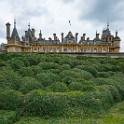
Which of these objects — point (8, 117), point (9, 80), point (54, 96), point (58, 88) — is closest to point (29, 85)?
point (9, 80)

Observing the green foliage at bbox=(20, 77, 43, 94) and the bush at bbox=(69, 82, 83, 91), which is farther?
the bush at bbox=(69, 82, 83, 91)

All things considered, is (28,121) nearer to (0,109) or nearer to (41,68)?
(0,109)

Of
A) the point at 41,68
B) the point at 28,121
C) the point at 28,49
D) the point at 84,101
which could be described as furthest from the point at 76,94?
the point at 28,49

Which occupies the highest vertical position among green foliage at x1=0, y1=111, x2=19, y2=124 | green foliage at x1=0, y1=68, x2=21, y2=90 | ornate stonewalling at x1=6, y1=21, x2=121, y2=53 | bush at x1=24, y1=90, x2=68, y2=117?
ornate stonewalling at x1=6, y1=21, x2=121, y2=53

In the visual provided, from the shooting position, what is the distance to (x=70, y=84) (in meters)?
13.7

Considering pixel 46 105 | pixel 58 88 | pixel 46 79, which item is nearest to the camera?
pixel 46 105

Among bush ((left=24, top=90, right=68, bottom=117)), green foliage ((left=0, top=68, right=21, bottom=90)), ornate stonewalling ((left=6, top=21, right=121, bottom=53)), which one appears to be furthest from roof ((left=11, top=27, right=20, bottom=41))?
bush ((left=24, top=90, right=68, bottom=117))

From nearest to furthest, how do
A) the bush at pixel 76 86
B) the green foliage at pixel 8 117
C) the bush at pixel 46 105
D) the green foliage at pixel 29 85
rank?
the green foliage at pixel 8 117, the bush at pixel 46 105, the green foliage at pixel 29 85, the bush at pixel 76 86

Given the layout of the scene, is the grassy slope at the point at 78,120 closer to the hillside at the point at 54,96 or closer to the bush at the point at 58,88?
the hillside at the point at 54,96

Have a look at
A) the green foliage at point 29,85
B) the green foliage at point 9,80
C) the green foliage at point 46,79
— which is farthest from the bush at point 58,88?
the green foliage at point 9,80

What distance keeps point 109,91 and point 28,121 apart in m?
5.49

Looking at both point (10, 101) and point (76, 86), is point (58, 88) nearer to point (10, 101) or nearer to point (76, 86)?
point (76, 86)

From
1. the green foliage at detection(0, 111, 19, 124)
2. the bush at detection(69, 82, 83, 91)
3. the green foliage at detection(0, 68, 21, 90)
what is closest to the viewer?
the green foliage at detection(0, 111, 19, 124)

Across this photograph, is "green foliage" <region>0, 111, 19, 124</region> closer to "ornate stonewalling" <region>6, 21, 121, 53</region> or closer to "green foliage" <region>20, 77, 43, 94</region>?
"green foliage" <region>20, 77, 43, 94</region>
